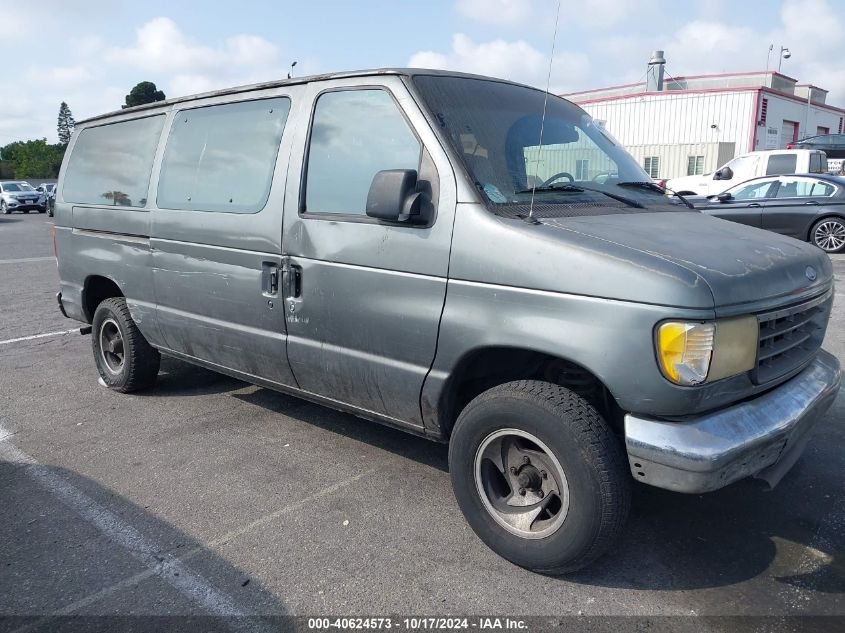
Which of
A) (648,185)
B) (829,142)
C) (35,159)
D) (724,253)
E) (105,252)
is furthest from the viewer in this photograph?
(35,159)

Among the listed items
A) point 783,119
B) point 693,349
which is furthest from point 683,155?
point 693,349

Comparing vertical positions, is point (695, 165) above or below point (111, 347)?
above

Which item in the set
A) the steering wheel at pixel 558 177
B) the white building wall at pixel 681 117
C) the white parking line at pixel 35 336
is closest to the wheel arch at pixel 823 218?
the steering wheel at pixel 558 177

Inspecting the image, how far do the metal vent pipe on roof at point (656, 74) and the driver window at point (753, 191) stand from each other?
20.1m

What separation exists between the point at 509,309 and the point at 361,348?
0.89 m

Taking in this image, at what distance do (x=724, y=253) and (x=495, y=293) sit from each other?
3.09 ft

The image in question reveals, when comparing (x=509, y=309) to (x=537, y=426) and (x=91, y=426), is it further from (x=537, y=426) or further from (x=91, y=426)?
(x=91, y=426)

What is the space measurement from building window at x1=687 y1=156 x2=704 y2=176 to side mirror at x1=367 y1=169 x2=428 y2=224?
86.8ft

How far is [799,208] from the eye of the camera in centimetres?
1227

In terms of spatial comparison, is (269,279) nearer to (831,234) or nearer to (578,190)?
(578,190)

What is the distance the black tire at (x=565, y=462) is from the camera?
2555 millimetres

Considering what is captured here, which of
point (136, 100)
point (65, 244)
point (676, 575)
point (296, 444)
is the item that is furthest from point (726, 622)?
point (136, 100)

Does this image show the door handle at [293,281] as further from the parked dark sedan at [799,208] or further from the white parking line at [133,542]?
the parked dark sedan at [799,208]

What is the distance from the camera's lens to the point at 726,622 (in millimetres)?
2498
